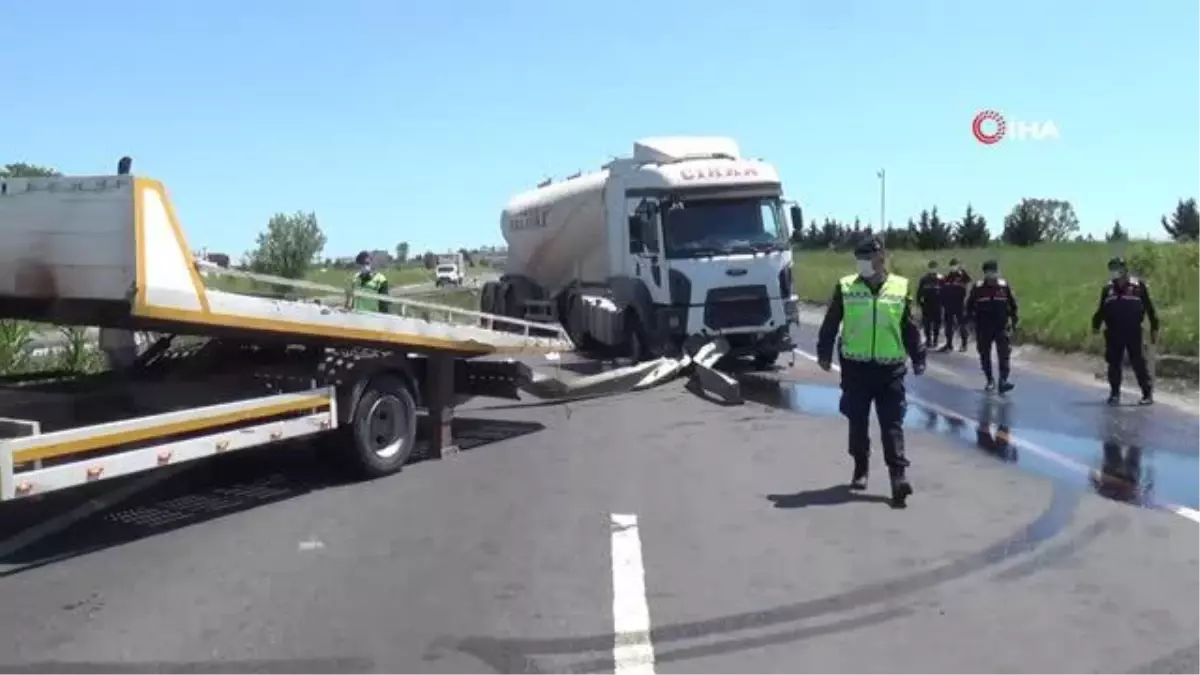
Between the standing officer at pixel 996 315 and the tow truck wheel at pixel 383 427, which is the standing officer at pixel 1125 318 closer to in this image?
the standing officer at pixel 996 315

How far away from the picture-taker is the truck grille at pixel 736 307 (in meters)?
18.0

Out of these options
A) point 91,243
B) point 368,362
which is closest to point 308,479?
point 368,362

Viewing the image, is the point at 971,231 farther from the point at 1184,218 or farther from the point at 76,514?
the point at 76,514

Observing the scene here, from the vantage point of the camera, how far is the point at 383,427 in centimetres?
997

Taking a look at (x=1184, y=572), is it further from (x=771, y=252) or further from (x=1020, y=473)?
(x=771, y=252)

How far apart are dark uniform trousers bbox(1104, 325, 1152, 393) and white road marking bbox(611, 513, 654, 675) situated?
8928 millimetres

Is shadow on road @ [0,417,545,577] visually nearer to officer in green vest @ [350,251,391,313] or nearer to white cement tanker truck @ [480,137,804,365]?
officer in green vest @ [350,251,391,313]

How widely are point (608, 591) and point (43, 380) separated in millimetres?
6153

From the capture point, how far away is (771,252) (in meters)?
18.2

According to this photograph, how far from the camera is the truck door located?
59.2 ft

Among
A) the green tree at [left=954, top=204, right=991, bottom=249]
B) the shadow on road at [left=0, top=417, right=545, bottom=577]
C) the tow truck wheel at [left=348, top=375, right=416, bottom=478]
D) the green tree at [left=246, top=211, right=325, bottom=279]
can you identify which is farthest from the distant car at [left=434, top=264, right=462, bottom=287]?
the tow truck wheel at [left=348, top=375, right=416, bottom=478]

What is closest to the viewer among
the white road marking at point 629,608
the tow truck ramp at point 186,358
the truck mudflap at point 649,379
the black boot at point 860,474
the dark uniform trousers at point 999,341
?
the white road marking at point 629,608

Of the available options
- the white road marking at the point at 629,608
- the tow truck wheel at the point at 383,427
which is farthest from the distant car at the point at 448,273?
the white road marking at the point at 629,608

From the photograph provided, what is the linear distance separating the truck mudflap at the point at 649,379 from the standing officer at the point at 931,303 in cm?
727
